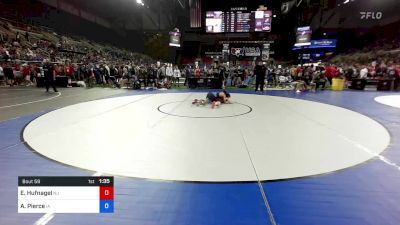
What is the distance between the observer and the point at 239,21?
64.6ft

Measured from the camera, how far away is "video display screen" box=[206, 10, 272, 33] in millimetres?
19516

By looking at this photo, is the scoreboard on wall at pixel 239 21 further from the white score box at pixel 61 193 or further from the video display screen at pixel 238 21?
the white score box at pixel 61 193

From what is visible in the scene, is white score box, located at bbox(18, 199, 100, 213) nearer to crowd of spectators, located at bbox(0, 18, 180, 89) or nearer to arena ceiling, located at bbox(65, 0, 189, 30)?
crowd of spectators, located at bbox(0, 18, 180, 89)

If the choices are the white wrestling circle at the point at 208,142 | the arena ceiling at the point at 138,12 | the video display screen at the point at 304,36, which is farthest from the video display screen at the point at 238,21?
the white wrestling circle at the point at 208,142

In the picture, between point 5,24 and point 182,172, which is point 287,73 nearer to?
point 182,172

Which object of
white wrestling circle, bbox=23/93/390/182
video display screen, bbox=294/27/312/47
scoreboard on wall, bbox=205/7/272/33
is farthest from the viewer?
video display screen, bbox=294/27/312/47

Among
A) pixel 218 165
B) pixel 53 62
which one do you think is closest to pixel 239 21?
pixel 53 62

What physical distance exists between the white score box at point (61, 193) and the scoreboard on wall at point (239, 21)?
19.3m

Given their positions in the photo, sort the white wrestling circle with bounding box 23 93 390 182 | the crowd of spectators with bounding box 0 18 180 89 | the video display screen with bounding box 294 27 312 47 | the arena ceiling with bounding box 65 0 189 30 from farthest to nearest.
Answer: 1. the arena ceiling with bounding box 65 0 189 30
2. the video display screen with bounding box 294 27 312 47
3. the crowd of spectators with bounding box 0 18 180 89
4. the white wrestling circle with bounding box 23 93 390 182
